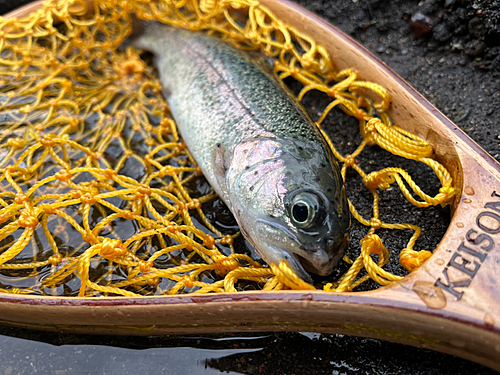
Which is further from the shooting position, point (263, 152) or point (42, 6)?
point (42, 6)

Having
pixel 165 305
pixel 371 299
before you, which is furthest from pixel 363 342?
pixel 165 305

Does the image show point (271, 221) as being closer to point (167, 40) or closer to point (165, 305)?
point (165, 305)

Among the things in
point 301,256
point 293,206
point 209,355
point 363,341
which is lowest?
point 209,355

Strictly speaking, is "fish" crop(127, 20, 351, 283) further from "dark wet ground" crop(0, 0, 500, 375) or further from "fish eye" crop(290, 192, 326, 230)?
"dark wet ground" crop(0, 0, 500, 375)

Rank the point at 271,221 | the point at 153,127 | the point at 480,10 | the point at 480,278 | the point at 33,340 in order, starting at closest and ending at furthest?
the point at 480,278
the point at 271,221
the point at 33,340
the point at 480,10
the point at 153,127

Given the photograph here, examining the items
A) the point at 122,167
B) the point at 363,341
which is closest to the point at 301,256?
the point at 363,341

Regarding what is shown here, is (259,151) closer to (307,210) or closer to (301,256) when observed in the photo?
(307,210)
